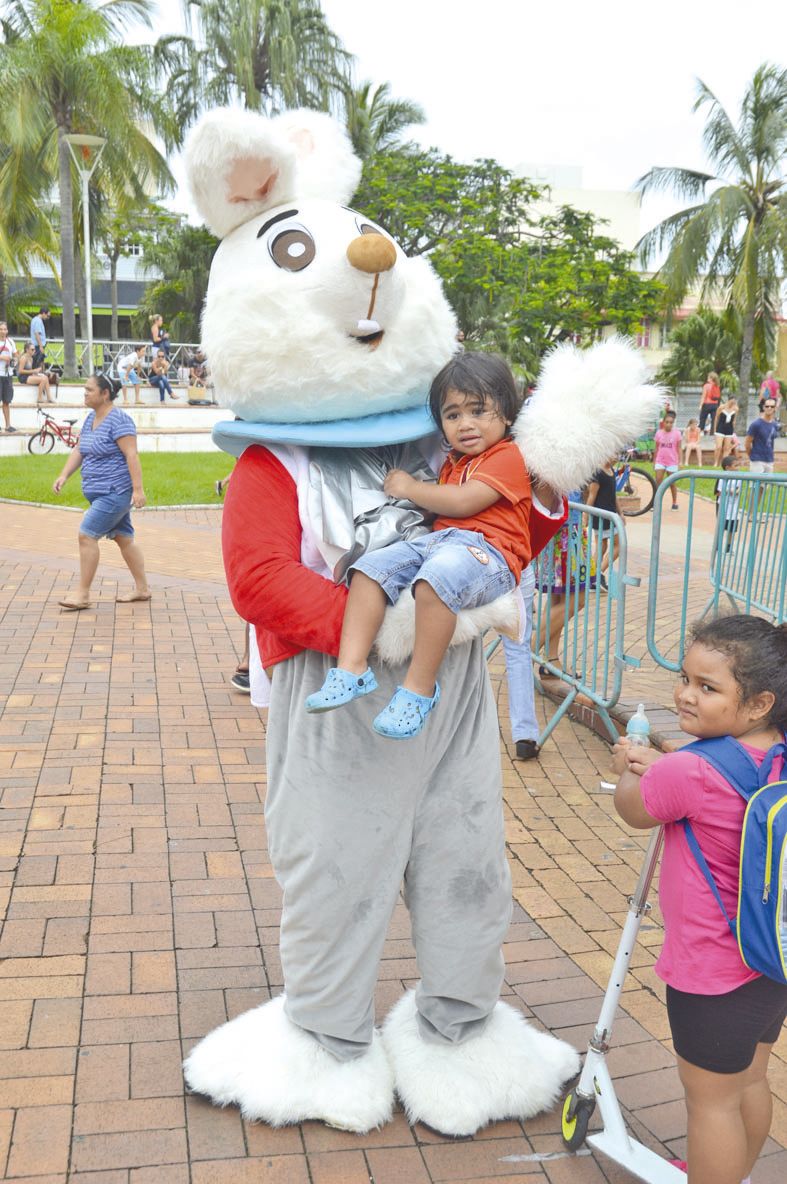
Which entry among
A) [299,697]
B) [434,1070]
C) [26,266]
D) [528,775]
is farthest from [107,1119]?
[26,266]

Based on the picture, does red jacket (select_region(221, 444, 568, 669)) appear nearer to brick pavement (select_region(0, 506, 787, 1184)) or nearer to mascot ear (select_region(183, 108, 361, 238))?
mascot ear (select_region(183, 108, 361, 238))

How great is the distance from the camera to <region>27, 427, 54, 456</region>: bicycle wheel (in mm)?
18422

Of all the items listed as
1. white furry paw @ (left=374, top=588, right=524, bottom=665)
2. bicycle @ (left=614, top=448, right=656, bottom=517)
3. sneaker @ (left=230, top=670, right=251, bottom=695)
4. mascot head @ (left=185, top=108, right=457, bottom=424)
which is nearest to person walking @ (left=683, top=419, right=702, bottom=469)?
bicycle @ (left=614, top=448, right=656, bottom=517)

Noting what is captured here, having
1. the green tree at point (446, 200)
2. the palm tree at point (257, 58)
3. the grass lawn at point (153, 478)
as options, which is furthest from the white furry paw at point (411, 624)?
the palm tree at point (257, 58)

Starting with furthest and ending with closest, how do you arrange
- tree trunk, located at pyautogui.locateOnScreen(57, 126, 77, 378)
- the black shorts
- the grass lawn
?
tree trunk, located at pyautogui.locateOnScreen(57, 126, 77, 378)
the grass lawn
the black shorts

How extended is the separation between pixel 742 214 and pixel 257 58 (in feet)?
50.1

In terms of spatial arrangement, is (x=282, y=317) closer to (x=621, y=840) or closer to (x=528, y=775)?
(x=621, y=840)

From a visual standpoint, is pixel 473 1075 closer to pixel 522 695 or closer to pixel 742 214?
pixel 522 695

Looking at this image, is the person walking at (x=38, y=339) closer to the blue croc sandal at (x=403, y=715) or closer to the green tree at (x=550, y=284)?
the green tree at (x=550, y=284)

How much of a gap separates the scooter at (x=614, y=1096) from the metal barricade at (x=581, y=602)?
8.14 feet

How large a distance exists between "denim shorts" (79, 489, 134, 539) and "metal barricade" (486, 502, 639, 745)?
10.4ft

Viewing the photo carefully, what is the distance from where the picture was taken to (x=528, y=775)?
519 centimetres

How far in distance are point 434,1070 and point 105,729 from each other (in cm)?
344

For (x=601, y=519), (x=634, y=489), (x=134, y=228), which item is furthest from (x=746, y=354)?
(x=134, y=228)
